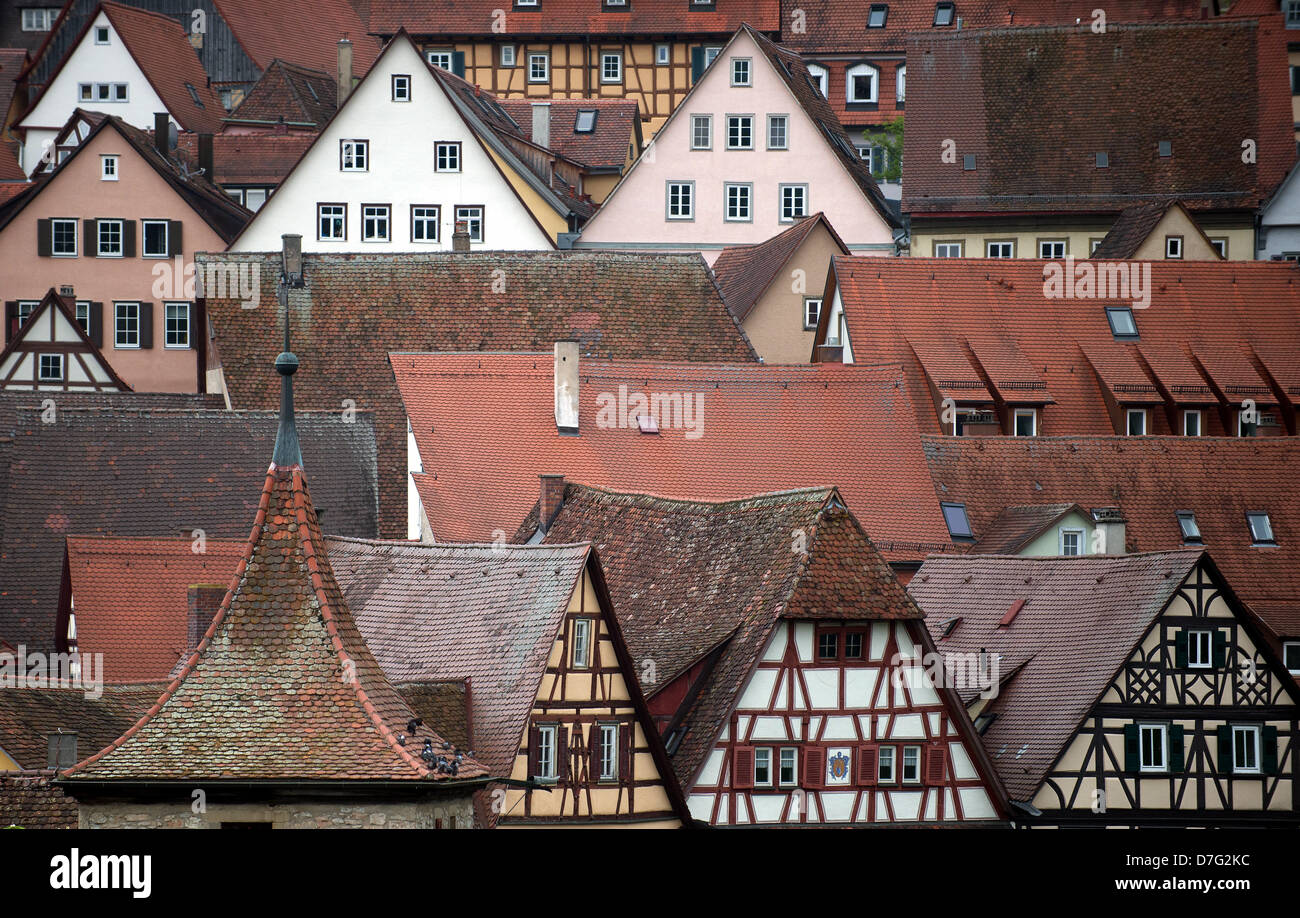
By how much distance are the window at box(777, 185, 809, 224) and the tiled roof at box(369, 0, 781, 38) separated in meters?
16.4

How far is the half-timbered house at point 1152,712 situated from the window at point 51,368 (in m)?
24.3

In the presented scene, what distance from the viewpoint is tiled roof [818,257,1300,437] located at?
5059 centimetres

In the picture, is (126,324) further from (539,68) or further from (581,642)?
(581,642)

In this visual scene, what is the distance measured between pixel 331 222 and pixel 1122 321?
61.9ft

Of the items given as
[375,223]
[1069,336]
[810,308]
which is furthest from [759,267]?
[375,223]

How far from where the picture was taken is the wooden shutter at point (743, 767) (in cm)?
3139

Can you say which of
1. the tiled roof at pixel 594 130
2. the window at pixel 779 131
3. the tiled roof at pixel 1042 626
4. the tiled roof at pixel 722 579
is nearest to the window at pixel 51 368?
the tiled roof at pixel 594 130

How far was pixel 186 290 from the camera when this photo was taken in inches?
2286

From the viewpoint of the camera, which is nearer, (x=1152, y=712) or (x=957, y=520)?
(x=1152, y=712)

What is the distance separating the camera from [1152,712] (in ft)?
116

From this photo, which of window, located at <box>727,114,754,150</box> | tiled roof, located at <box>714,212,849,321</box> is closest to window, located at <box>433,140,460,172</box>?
tiled roof, located at <box>714,212,849,321</box>

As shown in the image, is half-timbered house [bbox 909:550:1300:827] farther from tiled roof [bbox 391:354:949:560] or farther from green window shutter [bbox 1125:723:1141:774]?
tiled roof [bbox 391:354:949:560]
